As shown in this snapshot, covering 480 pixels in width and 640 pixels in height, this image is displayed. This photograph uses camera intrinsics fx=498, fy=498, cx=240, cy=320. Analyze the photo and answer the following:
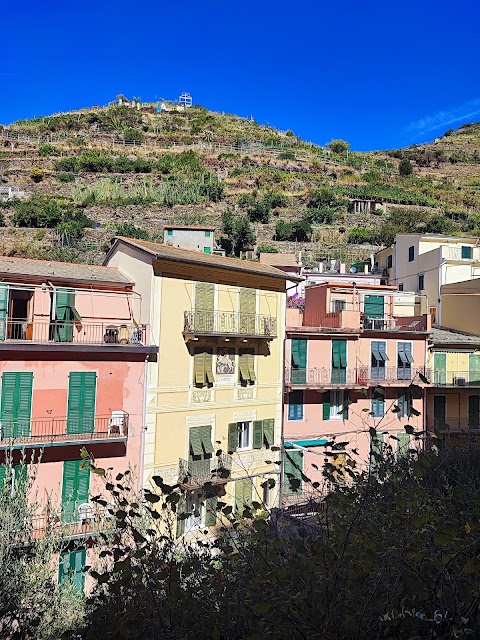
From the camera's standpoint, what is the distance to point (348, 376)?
21078 mm

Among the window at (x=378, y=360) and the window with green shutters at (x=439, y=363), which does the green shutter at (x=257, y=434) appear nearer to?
the window at (x=378, y=360)

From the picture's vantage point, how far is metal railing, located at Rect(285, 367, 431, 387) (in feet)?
66.1

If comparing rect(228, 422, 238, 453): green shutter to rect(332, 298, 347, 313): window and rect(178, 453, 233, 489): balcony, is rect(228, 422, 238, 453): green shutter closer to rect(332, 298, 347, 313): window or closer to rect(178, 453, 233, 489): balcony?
rect(178, 453, 233, 489): balcony

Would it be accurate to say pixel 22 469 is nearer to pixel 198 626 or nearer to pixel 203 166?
pixel 198 626

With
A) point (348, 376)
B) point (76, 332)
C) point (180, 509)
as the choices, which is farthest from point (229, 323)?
point (180, 509)

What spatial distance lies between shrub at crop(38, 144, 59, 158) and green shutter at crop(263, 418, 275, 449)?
63.7 metres

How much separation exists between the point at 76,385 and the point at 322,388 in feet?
32.6

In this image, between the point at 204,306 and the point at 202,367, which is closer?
the point at 202,367

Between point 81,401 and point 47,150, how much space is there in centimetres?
6626

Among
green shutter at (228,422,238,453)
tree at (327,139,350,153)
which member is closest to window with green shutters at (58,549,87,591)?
green shutter at (228,422,238,453)

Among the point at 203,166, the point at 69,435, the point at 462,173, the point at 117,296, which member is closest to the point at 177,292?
the point at 117,296

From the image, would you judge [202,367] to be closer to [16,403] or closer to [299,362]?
[299,362]

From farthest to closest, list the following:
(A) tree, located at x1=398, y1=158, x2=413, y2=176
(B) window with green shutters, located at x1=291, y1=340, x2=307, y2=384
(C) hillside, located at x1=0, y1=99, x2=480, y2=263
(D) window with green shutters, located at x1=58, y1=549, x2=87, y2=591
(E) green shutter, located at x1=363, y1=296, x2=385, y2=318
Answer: (A) tree, located at x1=398, y1=158, x2=413, y2=176 → (C) hillside, located at x1=0, y1=99, x2=480, y2=263 → (E) green shutter, located at x1=363, y1=296, x2=385, y2=318 → (B) window with green shutters, located at x1=291, y1=340, x2=307, y2=384 → (D) window with green shutters, located at x1=58, y1=549, x2=87, y2=591

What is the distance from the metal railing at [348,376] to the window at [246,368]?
75.2 inches
